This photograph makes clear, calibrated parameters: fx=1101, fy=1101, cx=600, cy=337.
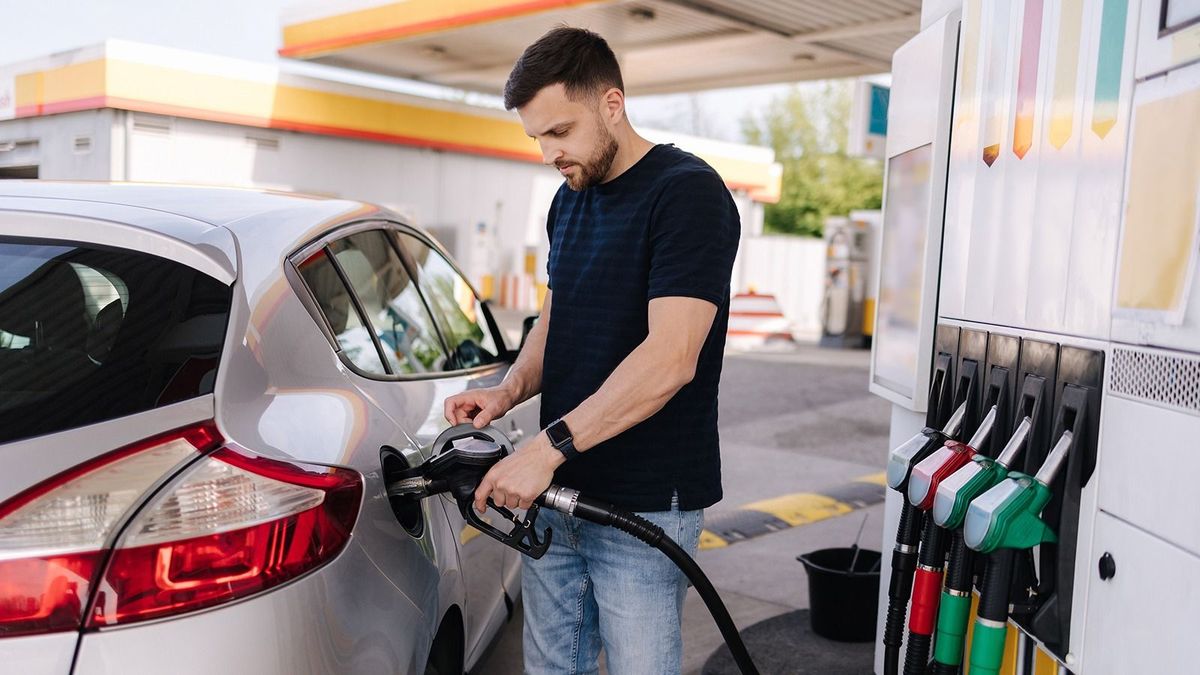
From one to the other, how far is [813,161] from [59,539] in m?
57.7

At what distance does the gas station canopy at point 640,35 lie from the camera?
552 inches

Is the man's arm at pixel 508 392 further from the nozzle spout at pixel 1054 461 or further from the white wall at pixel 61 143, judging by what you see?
the white wall at pixel 61 143

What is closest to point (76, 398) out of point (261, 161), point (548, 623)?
point (548, 623)

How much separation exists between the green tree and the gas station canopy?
29063 mm

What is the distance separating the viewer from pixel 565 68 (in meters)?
2.20

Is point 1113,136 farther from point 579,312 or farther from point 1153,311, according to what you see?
point 579,312

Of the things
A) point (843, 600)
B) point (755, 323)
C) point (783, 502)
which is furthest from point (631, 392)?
point (755, 323)

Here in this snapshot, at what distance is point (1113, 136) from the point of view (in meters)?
2.05

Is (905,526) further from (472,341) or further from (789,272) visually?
(789,272)

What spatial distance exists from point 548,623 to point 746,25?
13.3m

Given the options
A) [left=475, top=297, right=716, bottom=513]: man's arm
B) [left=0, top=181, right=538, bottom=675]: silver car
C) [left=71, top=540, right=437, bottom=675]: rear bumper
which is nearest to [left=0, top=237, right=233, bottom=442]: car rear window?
[left=0, top=181, right=538, bottom=675]: silver car

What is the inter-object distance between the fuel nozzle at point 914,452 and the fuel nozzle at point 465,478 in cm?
91

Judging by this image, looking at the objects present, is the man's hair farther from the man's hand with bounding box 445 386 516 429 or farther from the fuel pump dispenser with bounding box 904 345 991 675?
the fuel pump dispenser with bounding box 904 345 991 675

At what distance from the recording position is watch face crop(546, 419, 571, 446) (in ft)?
6.88
